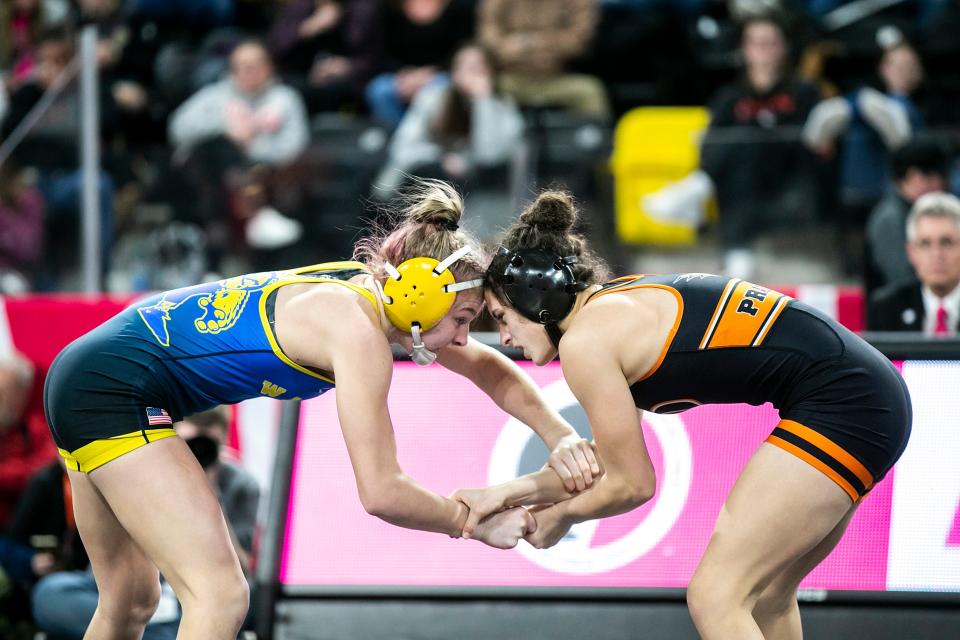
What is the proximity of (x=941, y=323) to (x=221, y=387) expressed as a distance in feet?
12.0

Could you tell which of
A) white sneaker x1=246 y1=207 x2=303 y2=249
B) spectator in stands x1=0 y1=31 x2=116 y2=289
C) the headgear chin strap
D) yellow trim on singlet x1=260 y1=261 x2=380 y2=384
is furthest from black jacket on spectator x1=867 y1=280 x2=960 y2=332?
spectator in stands x1=0 y1=31 x2=116 y2=289

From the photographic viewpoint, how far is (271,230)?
769 cm

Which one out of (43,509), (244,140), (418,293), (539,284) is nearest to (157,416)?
(418,293)

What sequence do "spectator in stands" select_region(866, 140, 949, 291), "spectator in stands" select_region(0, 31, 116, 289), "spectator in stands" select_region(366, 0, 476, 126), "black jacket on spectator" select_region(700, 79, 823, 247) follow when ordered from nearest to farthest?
"spectator in stands" select_region(866, 140, 949, 291)
"black jacket on spectator" select_region(700, 79, 823, 247)
"spectator in stands" select_region(0, 31, 116, 289)
"spectator in stands" select_region(366, 0, 476, 126)

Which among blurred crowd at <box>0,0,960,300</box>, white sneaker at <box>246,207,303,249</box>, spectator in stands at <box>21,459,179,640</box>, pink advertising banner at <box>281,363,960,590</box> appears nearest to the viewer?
pink advertising banner at <box>281,363,960,590</box>

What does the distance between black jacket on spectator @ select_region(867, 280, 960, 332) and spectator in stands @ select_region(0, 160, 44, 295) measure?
15.4 ft

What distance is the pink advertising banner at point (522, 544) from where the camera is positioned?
4.89 metres

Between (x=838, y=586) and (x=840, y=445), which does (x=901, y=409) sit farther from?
(x=838, y=586)

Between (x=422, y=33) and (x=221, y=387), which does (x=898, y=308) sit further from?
(x=422, y=33)

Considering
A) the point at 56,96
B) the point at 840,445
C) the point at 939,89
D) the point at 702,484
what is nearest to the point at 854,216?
the point at 939,89

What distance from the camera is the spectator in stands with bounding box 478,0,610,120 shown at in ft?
28.1

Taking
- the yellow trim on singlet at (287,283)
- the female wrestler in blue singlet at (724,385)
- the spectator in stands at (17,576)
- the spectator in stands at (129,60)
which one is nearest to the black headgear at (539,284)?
the female wrestler in blue singlet at (724,385)

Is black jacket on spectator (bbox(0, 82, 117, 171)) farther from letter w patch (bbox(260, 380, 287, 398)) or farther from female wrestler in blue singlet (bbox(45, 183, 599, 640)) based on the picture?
letter w patch (bbox(260, 380, 287, 398))

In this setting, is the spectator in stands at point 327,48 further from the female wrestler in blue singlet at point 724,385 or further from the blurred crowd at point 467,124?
the female wrestler in blue singlet at point 724,385
